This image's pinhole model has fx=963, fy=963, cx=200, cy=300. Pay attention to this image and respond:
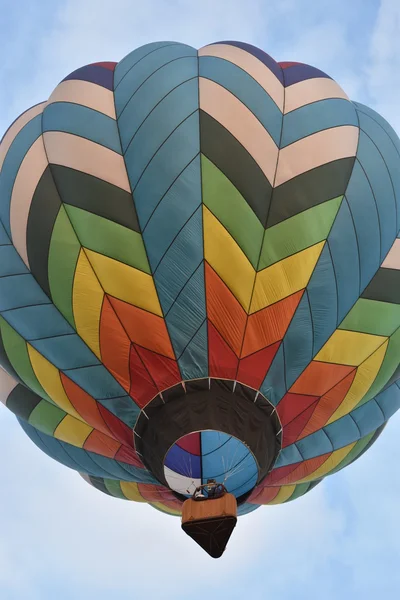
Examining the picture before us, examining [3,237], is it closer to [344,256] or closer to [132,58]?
[132,58]

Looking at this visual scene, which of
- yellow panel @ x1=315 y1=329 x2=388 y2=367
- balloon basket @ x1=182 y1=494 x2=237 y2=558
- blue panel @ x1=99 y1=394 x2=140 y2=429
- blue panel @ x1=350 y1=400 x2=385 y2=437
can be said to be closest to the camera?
balloon basket @ x1=182 y1=494 x2=237 y2=558

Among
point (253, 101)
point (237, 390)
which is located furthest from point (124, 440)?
point (253, 101)

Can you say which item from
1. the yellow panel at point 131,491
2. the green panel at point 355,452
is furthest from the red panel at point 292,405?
the yellow panel at point 131,491

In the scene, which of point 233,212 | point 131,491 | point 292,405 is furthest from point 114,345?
point 131,491

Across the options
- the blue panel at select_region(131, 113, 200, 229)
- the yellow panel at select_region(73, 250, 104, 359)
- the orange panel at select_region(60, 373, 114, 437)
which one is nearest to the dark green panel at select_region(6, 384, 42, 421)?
the orange panel at select_region(60, 373, 114, 437)

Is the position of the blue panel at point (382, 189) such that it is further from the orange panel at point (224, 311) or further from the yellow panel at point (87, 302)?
the yellow panel at point (87, 302)

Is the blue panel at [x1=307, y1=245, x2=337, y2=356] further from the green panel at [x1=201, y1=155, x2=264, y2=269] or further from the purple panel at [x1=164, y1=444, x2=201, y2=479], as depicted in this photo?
the purple panel at [x1=164, y1=444, x2=201, y2=479]

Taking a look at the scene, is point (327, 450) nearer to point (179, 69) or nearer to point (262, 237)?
point (262, 237)
